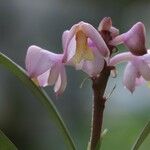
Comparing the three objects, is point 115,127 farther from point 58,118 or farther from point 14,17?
point 58,118

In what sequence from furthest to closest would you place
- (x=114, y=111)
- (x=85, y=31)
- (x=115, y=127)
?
(x=114, y=111) → (x=115, y=127) → (x=85, y=31)

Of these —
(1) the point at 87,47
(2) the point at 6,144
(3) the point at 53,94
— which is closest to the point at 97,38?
(1) the point at 87,47

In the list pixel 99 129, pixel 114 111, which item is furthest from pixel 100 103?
pixel 114 111

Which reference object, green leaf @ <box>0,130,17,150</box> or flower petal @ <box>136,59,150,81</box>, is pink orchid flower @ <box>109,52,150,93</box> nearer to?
flower petal @ <box>136,59,150,81</box>

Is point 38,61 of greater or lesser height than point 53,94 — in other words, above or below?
above

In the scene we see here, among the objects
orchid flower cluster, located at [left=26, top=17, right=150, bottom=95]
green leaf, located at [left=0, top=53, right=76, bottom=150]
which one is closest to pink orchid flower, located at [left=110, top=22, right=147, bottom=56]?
orchid flower cluster, located at [left=26, top=17, right=150, bottom=95]

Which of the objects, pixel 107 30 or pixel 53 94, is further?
pixel 53 94

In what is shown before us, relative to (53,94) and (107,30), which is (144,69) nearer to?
(107,30)
